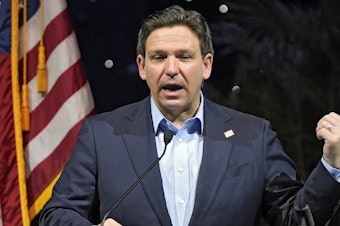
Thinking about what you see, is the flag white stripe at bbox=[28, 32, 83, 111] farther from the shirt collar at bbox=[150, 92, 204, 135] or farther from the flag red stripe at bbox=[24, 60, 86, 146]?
the shirt collar at bbox=[150, 92, 204, 135]

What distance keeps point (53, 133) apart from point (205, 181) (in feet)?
3.51

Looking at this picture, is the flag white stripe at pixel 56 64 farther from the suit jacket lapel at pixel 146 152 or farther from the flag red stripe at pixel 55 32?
the suit jacket lapel at pixel 146 152

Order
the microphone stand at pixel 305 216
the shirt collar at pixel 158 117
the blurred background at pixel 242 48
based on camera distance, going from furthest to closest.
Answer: the blurred background at pixel 242 48
the shirt collar at pixel 158 117
the microphone stand at pixel 305 216

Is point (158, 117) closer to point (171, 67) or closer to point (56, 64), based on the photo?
point (171, 67)

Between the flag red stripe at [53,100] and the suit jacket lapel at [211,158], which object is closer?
the suit jacket lapel at [211,158]

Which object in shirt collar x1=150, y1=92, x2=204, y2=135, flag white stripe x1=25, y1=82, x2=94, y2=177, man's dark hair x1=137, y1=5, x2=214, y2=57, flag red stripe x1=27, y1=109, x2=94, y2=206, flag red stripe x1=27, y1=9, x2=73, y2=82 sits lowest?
flag red stripe x1=27, y1=109, x2=94, y2=206

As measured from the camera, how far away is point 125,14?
3064mm

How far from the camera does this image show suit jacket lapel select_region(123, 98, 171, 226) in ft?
6.51

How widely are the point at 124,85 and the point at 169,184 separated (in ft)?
3.59

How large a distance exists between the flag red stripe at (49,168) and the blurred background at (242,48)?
0.65 ft

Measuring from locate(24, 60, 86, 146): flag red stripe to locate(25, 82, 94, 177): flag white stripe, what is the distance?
0.02 m

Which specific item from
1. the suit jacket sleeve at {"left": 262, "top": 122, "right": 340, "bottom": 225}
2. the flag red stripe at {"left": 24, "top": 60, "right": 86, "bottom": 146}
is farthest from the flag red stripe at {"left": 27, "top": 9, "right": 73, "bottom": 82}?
the suit jacket sleeve at {"left": 262, "top": 122, "right": 340, "bottom": 225}

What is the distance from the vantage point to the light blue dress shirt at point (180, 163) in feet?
6.57

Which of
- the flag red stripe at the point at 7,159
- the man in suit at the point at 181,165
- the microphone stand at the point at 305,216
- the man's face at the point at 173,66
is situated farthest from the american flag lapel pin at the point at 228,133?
the flag red stripe at the point at 7,159
